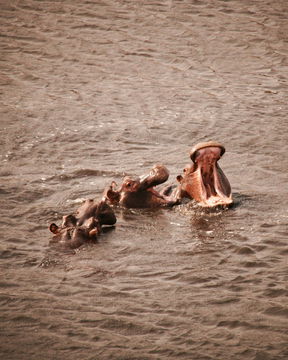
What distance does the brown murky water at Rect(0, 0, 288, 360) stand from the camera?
18.7 ft

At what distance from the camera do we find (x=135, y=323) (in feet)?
18.8

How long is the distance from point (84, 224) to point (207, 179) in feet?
4.13

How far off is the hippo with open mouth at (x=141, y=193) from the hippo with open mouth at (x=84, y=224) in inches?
19.9

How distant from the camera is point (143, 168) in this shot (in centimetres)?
880

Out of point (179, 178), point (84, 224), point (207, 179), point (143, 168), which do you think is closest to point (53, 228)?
point (84, 224)

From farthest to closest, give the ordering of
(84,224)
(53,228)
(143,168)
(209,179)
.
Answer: (143,168) < (209,179) < (84,224) < (53,228)

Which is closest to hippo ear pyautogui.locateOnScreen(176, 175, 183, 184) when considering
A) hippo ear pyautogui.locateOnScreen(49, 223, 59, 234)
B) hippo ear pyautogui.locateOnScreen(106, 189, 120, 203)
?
hippo ear pyautogui.locateOnScreen(106, 189, 120, 203)

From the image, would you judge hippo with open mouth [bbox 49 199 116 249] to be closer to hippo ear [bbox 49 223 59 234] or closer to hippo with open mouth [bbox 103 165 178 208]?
hippo ear [bbox 49 223 59 234]

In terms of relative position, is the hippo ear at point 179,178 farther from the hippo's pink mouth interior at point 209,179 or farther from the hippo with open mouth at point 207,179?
the hippo's pink mouth interior at point 209,179

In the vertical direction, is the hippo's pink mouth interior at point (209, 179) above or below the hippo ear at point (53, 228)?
above

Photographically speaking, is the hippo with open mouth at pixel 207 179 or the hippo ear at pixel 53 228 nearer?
the hippo ear at pixel 53 228

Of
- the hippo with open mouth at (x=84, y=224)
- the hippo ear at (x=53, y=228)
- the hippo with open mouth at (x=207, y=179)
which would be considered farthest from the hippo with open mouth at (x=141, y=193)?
the hippo ear at (x=53, y=228)

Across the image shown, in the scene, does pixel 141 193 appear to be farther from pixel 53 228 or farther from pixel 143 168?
pixel 53 228

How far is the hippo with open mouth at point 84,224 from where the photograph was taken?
6.94 m
